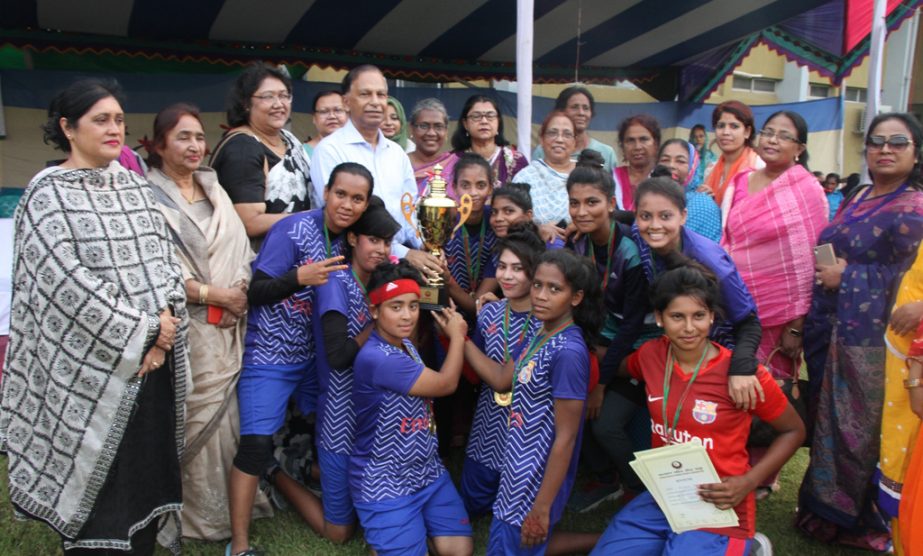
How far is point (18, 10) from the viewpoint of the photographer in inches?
229

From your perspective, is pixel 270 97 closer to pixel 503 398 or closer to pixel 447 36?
pixel 503 398

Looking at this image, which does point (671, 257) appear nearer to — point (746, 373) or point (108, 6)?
point (746, 373)

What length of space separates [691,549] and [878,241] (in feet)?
4.93

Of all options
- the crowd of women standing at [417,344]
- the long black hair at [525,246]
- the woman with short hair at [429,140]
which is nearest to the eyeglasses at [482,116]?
the woman with short hair at [429,140]

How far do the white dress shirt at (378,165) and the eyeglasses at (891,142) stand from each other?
2.13 meters

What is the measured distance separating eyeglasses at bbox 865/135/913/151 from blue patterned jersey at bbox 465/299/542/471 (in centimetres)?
161

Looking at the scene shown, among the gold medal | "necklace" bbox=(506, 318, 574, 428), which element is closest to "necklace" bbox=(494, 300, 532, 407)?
the gold medal

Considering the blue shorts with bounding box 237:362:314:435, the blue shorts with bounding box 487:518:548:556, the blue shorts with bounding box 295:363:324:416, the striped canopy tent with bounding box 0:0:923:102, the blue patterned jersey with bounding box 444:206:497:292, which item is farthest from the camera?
the striped canopy tent with bounding box 0:0:923:102

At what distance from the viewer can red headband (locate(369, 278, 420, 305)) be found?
8.84 feet

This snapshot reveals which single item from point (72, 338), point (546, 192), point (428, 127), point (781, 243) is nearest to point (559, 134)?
point (546, 192)

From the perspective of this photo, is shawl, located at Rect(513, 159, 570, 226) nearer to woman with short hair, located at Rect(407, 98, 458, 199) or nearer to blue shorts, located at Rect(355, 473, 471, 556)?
woman with short hair, located at Rect(407, 98, 458, 199)

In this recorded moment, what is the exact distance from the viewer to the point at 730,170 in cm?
374

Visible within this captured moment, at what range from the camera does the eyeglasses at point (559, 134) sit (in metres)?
3.70

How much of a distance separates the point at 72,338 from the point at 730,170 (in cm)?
336
